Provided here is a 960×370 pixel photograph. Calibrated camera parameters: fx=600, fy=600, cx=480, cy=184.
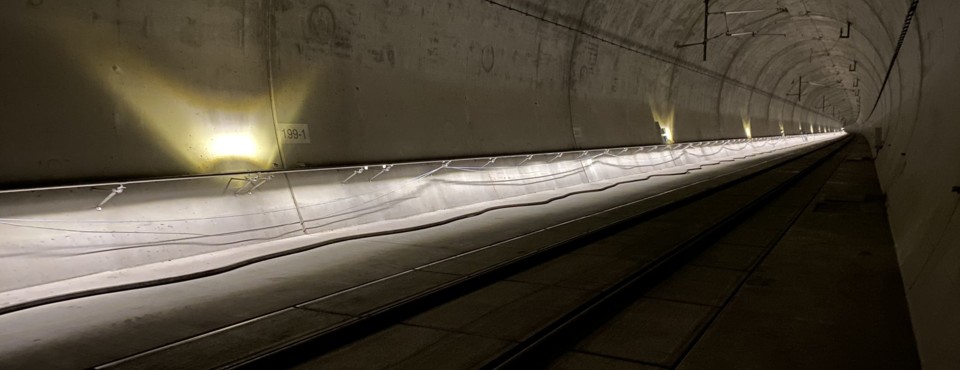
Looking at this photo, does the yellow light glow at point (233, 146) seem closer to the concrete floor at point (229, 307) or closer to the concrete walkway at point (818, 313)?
the concrete floor at point (229, 307)


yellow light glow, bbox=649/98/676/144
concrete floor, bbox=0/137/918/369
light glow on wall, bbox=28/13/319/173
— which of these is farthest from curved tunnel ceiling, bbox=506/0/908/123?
concrete floor, bbox=0/137/918/369

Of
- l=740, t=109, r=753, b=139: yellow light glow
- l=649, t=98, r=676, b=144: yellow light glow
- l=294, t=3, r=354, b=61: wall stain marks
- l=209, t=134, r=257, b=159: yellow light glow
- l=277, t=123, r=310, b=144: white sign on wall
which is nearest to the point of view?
l=209, t=134, r=257, b=159: yellow light glow

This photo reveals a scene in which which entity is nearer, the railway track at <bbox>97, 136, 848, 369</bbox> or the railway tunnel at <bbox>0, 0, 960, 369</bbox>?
the railway track at <bbox>97, 136, 848, 369</bbox>

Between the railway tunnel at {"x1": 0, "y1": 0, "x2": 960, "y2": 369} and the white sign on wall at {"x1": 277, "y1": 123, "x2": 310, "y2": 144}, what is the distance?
30mm

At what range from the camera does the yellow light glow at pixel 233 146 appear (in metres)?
8.05

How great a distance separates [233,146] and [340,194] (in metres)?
1.87

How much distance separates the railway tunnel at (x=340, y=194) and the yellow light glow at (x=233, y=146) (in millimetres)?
29

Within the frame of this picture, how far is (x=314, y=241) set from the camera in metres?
8.35

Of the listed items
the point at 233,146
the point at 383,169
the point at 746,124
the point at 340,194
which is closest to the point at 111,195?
the point at 233,146

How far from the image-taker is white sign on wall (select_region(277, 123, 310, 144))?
897 centimetres

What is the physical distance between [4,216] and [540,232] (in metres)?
6.36

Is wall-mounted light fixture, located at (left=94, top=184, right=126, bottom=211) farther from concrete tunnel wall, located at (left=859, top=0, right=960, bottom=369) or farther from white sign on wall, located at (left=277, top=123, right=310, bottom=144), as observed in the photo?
concrete tunnel wall, located at (left=859, top=0, right=960, bottom=369)

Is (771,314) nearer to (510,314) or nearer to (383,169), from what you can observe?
(510,314)

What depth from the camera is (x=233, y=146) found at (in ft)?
27.2
